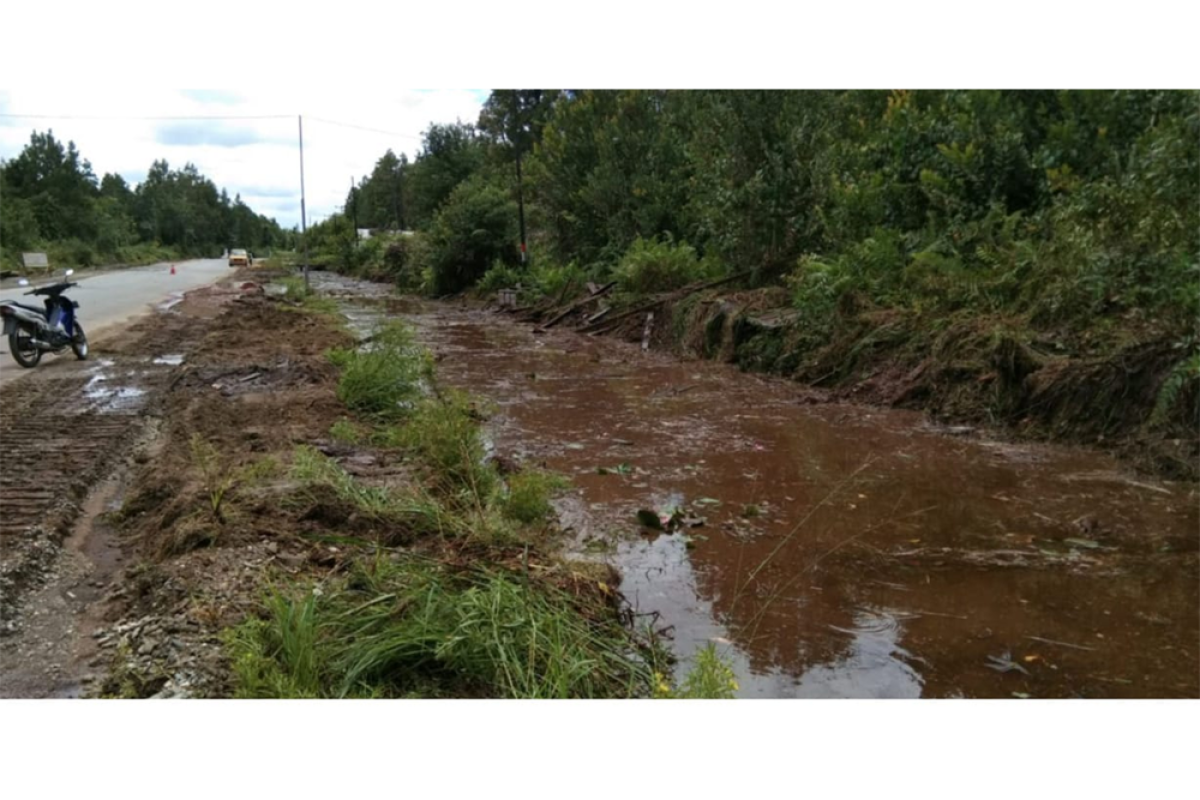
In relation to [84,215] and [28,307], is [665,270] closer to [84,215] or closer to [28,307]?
[28,307]

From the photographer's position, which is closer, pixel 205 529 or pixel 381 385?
pixel 205 529

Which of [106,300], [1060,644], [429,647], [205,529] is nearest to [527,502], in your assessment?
[205,529]

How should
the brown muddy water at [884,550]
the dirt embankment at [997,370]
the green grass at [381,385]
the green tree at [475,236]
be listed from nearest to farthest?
the brown muddy water at [884,550], the dirt embankment at [997,370], the green grass at [381,385], the green tree at [475,236]

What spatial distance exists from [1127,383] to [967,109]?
6050 mm

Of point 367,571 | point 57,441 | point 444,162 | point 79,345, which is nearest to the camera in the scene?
point 367,571

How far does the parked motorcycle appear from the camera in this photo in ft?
34.5

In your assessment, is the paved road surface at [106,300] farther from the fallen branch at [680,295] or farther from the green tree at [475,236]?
the fallen branch at [680,295]

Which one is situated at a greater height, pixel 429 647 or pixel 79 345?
pixel 79 345

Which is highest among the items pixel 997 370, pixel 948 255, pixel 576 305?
pixel 948 255

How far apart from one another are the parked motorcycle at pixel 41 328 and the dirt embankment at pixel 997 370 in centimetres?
956

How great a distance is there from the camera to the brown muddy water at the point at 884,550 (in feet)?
12.9

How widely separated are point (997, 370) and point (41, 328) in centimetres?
1178

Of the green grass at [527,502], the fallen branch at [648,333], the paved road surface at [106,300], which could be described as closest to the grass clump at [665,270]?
the fallen branch at [648,333]

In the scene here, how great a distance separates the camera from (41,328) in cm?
1085
